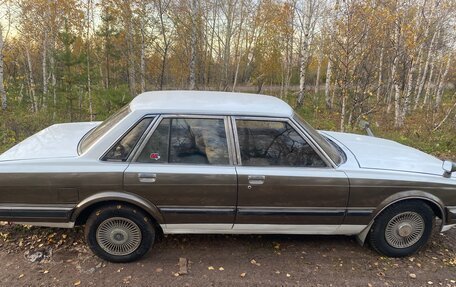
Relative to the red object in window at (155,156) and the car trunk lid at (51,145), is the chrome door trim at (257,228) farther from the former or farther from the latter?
the car trunk lid at (51,145)

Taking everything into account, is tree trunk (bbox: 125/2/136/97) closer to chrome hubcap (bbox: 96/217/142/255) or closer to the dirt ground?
the dirt ground

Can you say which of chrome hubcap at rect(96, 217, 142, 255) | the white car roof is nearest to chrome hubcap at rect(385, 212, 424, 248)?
the white car roof

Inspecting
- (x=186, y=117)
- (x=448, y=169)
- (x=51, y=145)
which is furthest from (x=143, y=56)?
(x=448, y=169)

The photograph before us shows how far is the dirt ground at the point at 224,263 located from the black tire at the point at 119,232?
0.12 meters

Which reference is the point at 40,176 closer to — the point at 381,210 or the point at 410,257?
the point at 381,210

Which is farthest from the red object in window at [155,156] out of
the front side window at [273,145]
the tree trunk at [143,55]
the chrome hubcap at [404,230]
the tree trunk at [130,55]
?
the tree trunk at [130,55]

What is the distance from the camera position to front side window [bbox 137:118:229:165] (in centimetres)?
290

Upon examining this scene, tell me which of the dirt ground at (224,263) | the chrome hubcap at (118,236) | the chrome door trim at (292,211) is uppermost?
the chrome door trim at (292,211)

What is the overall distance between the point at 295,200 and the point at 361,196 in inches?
25.6

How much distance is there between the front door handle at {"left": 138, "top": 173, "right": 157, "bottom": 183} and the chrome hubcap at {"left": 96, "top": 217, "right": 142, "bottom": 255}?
472 millimetres

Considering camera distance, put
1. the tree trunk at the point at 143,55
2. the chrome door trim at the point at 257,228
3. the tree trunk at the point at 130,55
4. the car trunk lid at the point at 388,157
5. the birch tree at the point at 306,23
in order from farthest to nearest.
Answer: the birch tree at the point at 306,23
the tree trunk at the point at 130,55
the tree trunk at the point at 143,55
the car trunk lid at the point at 388,157
the chrome door trim at the point at 257,228

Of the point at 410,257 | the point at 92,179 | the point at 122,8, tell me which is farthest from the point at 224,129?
the point at 122,8

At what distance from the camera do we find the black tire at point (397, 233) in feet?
10.3

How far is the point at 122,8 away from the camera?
13.1 metres
